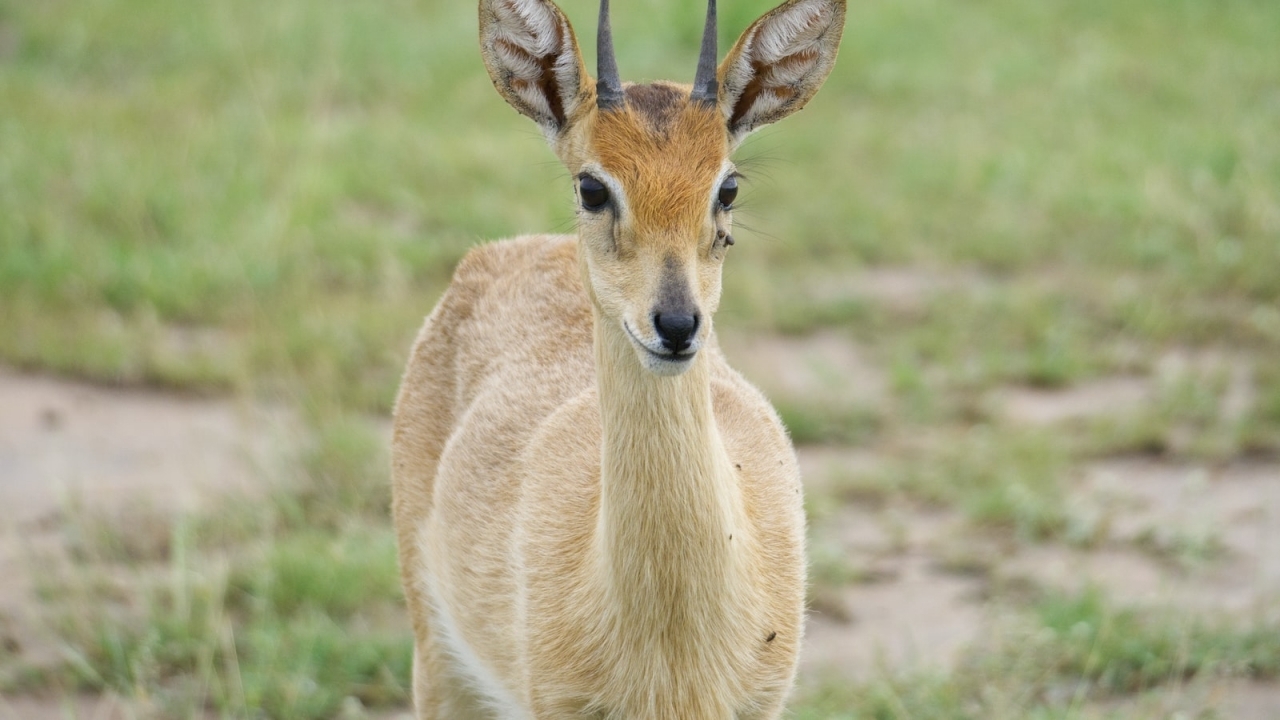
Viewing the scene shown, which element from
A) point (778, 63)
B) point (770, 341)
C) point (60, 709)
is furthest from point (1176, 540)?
point (60, 709)

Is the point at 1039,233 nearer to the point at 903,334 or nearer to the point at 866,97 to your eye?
the point at 903,334

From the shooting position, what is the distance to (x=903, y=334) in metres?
7.29

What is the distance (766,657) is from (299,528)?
2.56 meters

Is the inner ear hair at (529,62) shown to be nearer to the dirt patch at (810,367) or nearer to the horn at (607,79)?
the horn at (607,79)

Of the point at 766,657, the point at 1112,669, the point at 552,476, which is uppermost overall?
the point at 552,476

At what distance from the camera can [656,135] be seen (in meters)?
3.13

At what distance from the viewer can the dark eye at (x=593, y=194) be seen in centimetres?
315

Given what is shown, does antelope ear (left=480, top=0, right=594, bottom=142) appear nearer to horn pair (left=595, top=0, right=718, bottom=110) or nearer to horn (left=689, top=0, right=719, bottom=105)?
horn pair (left=595, top=0, right=718, bottom=110)

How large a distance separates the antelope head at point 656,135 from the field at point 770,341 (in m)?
0.75

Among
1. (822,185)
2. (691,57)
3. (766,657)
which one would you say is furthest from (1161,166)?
(766,657)

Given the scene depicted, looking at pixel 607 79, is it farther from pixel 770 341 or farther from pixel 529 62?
pixel 770 341

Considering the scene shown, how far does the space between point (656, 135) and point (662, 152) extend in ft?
0.15

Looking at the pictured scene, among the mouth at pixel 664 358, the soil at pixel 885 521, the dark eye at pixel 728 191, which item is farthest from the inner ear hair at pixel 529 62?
the soil at pixel 885 521

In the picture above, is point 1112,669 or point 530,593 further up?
point 530,593
